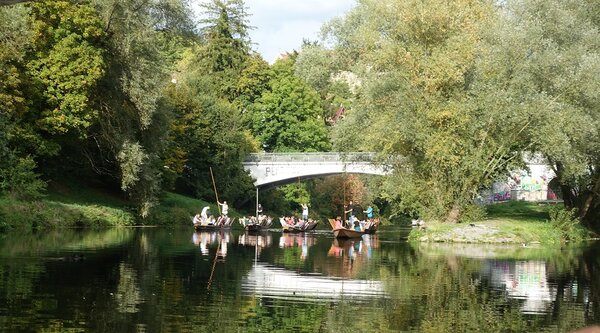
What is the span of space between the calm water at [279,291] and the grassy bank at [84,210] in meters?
9.53

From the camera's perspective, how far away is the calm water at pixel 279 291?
15.3m

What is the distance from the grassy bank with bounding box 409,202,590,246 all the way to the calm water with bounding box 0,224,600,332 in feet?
34.8

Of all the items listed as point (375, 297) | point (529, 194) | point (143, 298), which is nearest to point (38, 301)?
point (143, 298)

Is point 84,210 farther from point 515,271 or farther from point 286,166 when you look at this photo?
point 286,166

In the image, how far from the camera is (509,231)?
47375mm

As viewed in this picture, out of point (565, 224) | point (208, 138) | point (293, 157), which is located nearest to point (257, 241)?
point (565, 224)

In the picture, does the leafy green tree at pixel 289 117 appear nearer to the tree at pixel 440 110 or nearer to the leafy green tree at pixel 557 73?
the tree at pixel 440 110

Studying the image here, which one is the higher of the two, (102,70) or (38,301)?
(102,70)

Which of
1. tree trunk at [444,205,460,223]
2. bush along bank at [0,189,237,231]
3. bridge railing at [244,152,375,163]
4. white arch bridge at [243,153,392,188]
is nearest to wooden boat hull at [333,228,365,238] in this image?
tree trunk at [444,205,460,223]

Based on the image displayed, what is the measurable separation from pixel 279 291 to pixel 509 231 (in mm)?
29264

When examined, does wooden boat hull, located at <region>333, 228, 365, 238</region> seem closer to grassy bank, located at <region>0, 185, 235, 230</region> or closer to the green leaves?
grassy bank, located at <region>0, 185, 235, 230</region>

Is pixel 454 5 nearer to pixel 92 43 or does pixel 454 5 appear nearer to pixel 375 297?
pixel 92 43

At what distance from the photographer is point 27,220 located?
44656mm

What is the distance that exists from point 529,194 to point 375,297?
78.0 m
